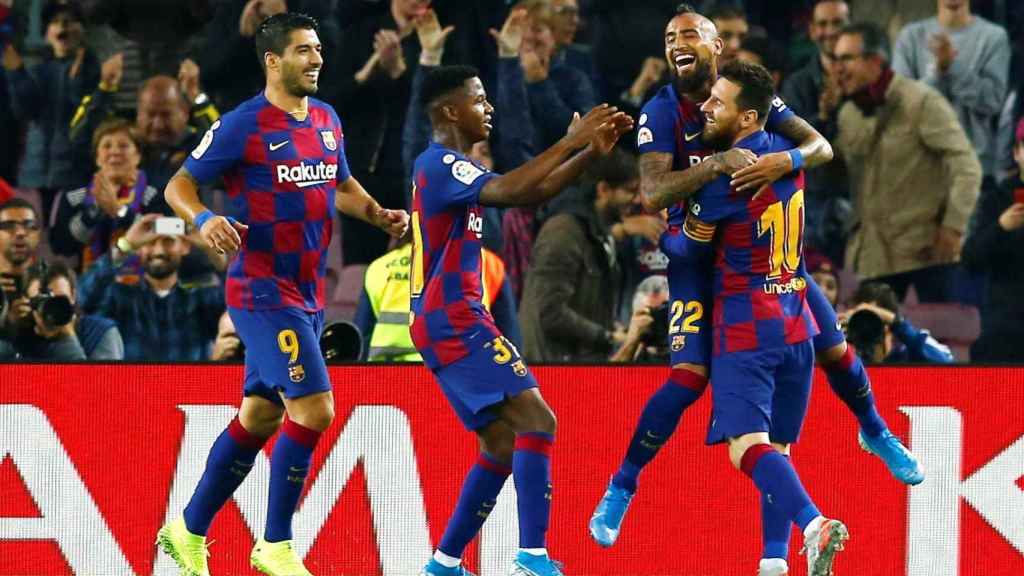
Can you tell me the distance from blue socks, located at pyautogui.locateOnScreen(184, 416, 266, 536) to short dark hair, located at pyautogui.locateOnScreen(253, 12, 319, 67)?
170cm

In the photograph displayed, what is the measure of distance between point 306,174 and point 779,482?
2.50 metres

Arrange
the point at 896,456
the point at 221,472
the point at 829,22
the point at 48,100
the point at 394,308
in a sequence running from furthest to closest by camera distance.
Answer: the point at 48,100
the point at 829,22
the point at 394,308
the point at 896,456
the point at 221,472

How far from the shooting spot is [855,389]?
9.40 metres

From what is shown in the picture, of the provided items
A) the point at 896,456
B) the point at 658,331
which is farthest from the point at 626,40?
the point at 896,456

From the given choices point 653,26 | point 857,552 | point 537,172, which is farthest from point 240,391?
point 653,26

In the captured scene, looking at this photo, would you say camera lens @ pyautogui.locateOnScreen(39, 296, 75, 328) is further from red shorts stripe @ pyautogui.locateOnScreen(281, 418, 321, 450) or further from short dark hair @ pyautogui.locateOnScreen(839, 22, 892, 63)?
short dark hair @ pyautogui.locateOnScreen(839, 22, 892, 63)

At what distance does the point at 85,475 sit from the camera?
10281mm

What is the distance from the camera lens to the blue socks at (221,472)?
9.38m

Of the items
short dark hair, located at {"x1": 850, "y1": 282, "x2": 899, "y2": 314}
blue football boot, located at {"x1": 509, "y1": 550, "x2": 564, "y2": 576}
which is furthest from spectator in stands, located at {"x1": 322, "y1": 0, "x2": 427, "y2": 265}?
blue football boot, located at {"x1": 509, "y1": 550, "x2": 564, "y2": 576}

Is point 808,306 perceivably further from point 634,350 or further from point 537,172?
point 634,350

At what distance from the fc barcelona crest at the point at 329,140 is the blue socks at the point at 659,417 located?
185 centimetres

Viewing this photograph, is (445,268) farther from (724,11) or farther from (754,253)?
(724,11)

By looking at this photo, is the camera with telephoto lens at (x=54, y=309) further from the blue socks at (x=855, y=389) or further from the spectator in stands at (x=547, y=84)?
the blue socks at (x=855, y=389)

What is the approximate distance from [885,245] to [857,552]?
11.1 ft
